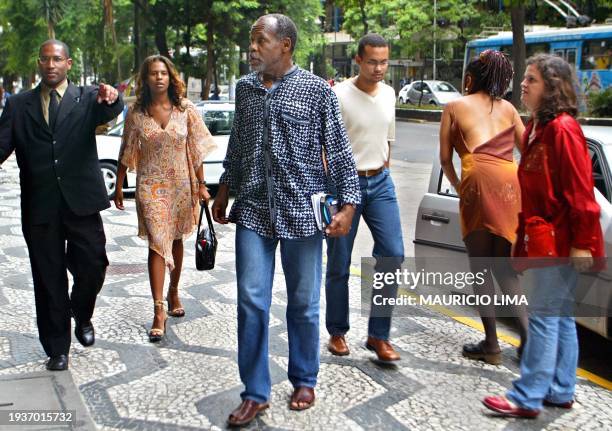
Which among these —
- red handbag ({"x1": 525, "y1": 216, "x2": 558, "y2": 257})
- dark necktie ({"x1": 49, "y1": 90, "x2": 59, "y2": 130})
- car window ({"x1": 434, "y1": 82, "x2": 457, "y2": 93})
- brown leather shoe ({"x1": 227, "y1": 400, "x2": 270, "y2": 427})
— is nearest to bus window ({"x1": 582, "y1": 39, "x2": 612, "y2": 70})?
car window ({"x1": 434, "y1": 82, "x2": 457, "y2": 93})

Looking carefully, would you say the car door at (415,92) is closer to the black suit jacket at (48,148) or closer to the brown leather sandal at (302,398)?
the black suit jacket at (48,148)

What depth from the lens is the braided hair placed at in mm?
4223

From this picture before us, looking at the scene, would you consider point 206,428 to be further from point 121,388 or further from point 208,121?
point 208,121

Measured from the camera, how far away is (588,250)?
338 centimetres

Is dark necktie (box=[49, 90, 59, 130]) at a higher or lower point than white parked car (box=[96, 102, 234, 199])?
higher

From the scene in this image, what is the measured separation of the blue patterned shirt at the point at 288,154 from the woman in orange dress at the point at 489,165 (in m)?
0.94

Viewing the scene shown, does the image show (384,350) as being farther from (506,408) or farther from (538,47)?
(538,47)

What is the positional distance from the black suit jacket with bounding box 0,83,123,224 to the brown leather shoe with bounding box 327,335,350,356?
5.18 feet

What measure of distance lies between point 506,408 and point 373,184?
1419 millimetres

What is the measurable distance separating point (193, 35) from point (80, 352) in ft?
88.8

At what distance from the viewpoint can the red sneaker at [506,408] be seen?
3592 millimetres

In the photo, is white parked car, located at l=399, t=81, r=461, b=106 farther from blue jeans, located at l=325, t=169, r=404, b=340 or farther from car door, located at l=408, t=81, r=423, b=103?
blue jeans, located at l=325, t=169, r=404, b=340

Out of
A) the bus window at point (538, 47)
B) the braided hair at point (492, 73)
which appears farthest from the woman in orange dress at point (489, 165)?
the bus window at point (538, 47)

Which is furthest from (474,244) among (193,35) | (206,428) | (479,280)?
(193,35)
